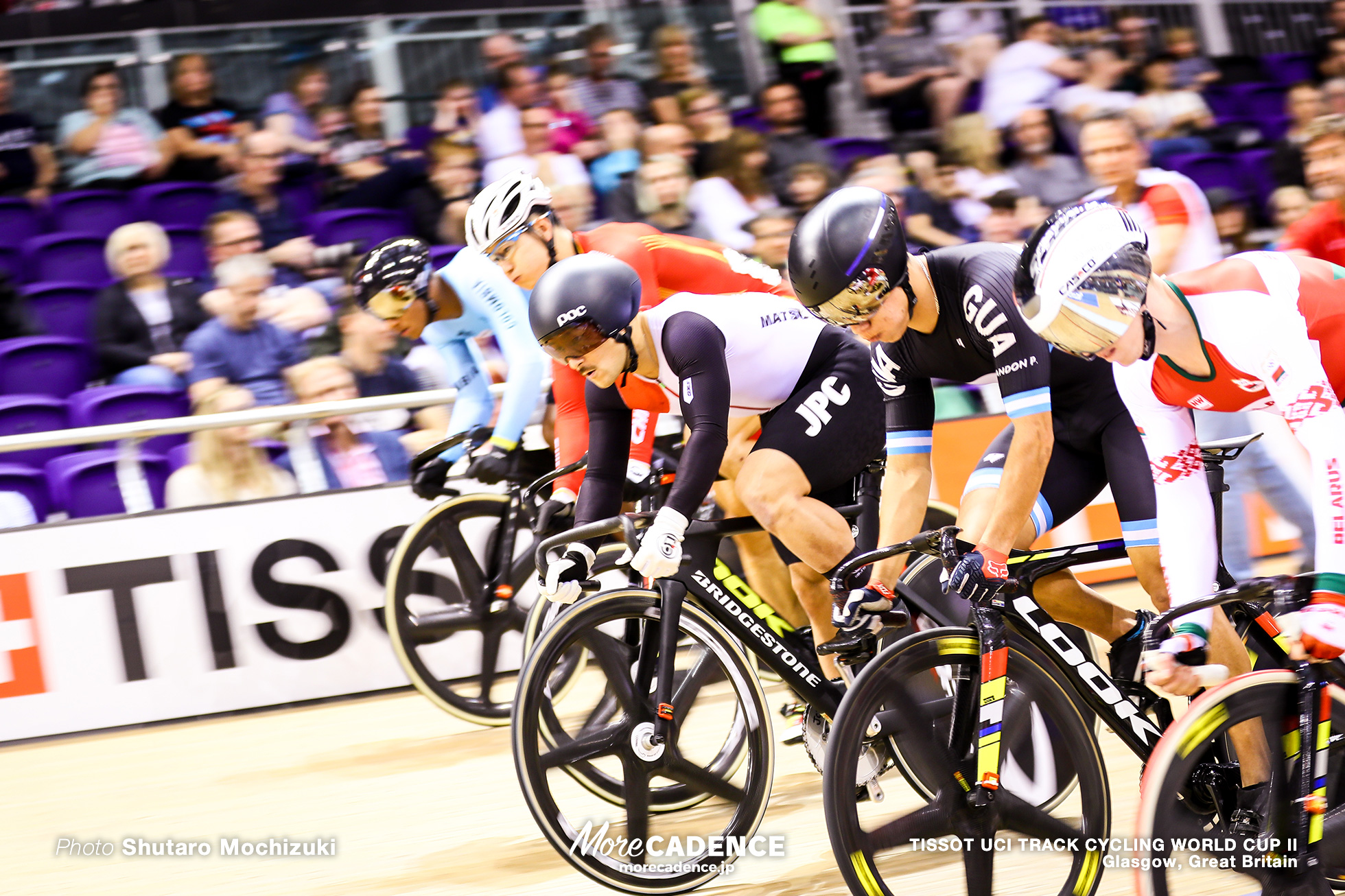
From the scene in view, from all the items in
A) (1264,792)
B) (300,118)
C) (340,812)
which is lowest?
(340,812)

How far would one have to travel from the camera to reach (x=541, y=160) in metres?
7.41

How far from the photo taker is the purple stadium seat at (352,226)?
7.19 m

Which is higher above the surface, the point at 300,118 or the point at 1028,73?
the point at 300,118

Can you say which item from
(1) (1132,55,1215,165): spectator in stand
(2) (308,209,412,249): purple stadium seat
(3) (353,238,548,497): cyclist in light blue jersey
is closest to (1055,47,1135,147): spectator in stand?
(1) (1132,55,1215,165): spectator in stand

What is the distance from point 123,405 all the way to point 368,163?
2.33 meters

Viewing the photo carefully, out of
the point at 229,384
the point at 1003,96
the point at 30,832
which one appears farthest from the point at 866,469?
the point at 1003,96

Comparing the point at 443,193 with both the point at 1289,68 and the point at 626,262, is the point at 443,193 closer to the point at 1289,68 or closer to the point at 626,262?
the point at 626,262

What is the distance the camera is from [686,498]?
10.3ft

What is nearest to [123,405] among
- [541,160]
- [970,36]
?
[541,160]

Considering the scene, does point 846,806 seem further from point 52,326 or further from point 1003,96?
point 1003,96

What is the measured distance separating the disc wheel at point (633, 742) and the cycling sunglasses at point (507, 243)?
1644mm

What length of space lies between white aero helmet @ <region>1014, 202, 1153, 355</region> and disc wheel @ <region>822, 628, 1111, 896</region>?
669mm

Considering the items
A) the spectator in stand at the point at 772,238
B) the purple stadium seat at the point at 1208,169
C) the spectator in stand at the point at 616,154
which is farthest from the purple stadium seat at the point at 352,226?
the purple stadium seat at the point at 1208,169

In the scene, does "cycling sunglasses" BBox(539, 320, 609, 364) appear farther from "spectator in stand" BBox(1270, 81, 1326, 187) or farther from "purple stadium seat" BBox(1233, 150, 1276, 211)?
"purple stadium seat" BBox(1233, 150, 1276, 211)
